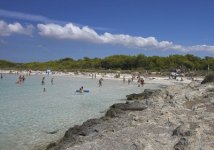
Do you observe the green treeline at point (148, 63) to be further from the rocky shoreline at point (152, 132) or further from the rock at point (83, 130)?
the rocky shoreline at point (152, 132)

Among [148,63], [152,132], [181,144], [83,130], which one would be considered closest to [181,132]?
[181,144]

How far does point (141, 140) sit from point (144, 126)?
2256 mm

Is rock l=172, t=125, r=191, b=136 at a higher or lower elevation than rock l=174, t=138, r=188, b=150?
higher

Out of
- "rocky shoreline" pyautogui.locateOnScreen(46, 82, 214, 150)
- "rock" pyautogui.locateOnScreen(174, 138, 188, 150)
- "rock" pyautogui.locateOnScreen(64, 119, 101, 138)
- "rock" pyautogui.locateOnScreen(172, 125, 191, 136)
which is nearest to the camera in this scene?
"rock" pyautogui.locateOnScreen(174, 138, 188, 150)

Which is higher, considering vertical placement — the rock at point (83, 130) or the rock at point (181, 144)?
the rock at point (181, 144)

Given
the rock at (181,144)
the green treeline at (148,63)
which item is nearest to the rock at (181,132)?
the rock at (181,144)

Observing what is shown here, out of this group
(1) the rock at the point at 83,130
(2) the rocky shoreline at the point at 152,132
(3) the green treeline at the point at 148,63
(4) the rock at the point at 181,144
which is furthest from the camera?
(3) the green treeline at the point at 148,63

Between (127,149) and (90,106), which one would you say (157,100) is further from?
(127,149)

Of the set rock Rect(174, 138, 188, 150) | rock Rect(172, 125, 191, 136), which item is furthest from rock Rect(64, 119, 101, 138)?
rock Rect(174, 138, 188, 150)

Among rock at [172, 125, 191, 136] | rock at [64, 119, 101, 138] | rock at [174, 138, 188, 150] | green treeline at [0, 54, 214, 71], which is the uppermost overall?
green treeline at [0, 54, 214, 71]

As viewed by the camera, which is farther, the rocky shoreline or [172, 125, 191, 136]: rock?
[172, 125, 191, 136]: rock

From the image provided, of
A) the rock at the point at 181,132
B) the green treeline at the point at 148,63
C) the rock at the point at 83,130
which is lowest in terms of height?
the rock at the point at 83,130

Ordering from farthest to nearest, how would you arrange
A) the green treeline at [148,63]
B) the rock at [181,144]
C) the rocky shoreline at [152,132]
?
the green treeline at [148,63] → the rocky shoreline at [152,132] → the rock at [181,144]

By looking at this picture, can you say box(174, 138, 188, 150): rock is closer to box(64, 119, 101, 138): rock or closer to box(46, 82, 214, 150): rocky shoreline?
box(46, 82, 214, 150): rocky shoreline
